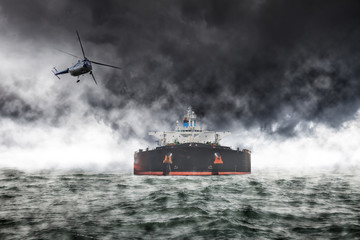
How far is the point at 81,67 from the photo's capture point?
28.4m

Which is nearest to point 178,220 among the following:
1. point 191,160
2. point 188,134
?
point 191,160

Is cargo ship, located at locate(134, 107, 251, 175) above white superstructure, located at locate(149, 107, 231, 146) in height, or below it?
below

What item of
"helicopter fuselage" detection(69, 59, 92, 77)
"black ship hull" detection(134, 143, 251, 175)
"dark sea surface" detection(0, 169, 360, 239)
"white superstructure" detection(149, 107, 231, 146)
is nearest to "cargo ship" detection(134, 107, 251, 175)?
"black ship hull" detection(134, 143, 251, 175)

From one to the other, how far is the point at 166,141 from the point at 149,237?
39825 millimetres

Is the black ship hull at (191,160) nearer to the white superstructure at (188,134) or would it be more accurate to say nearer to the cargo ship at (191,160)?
the cargo ship at (191,160)

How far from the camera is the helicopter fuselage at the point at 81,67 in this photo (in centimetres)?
2831

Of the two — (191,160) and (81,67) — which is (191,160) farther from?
(81,67)

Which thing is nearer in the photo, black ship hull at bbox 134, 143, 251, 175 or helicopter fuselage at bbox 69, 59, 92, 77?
helicopter fuselage at bbox 69, 59, 92, 77

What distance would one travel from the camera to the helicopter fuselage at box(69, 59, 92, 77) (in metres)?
28.3

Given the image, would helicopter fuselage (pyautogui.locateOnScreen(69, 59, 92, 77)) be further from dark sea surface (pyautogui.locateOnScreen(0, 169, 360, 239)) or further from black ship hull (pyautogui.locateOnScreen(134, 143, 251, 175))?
dark sea surface (pyautogui.locateOnScreen(0, 169, 360, 239))

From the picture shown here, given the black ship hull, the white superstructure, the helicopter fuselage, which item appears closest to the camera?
Result: the helicopter fuselage

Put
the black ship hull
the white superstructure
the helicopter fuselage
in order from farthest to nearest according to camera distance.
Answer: the white superstructure, the black ship hull, the helicopter fuselage

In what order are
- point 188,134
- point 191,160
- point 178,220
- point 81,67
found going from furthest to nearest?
point 188,134 < point 191,160 < point 81,67 < point 178,220

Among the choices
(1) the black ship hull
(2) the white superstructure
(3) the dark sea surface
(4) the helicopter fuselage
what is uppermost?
(4) the helicopter fuselage
